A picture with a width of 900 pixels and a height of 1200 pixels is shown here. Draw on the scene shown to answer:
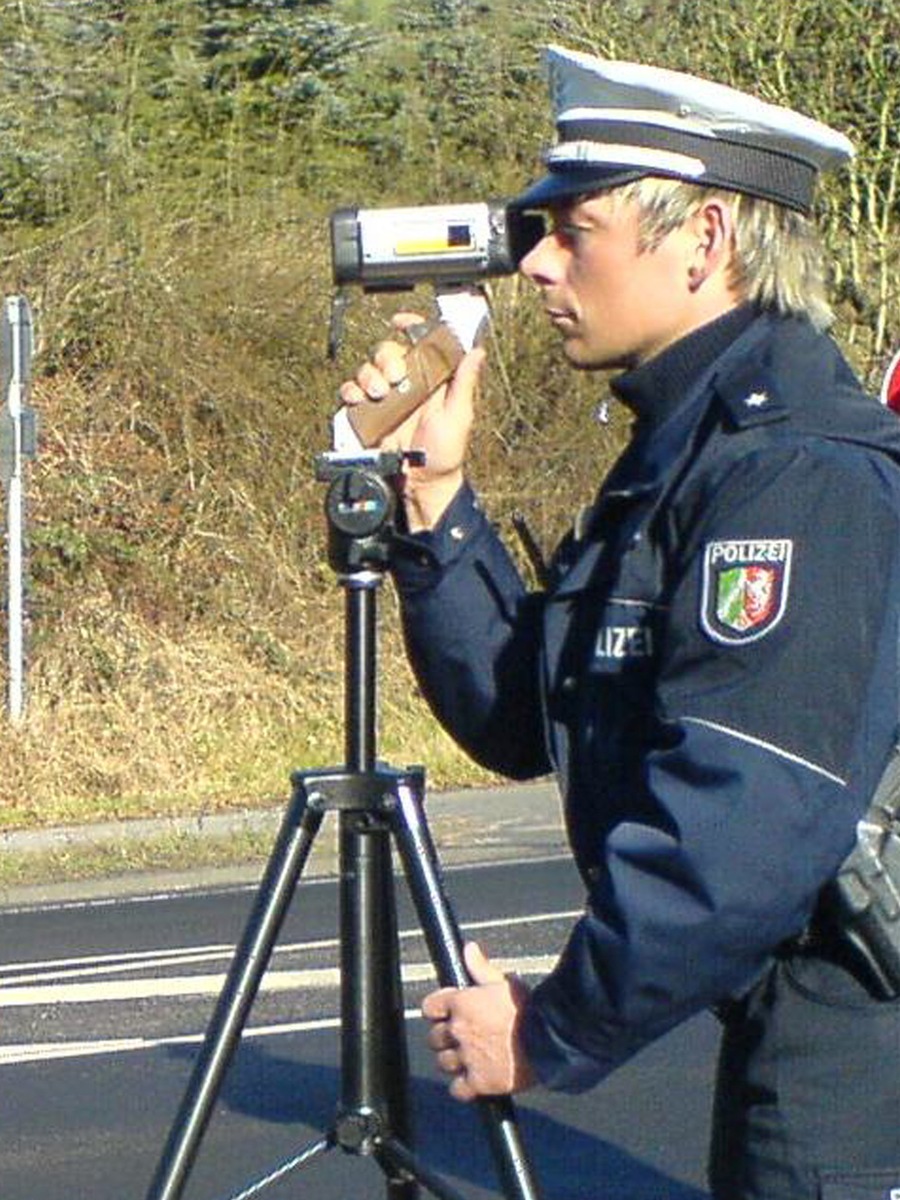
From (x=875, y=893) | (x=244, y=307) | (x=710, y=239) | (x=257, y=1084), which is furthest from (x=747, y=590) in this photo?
(x=244, y=307)

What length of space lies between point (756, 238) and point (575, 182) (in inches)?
7.3

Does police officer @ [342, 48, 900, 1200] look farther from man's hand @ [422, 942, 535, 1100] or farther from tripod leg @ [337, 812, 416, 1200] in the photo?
tripod leg @ [337, 812, 416, 1200]

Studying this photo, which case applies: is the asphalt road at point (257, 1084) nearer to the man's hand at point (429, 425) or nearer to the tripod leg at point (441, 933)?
the tripod leg at point (441, 933)

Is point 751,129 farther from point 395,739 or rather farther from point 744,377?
point 395,739

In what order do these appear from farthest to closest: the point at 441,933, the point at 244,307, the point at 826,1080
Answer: the point at 244,307 → the point at 441,933 → the point at 826,1080

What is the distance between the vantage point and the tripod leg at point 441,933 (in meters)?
2.75

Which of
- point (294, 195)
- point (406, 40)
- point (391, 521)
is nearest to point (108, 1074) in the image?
point (391, 521)

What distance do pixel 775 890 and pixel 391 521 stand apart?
2.80 ft

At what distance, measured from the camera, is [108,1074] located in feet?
23.9

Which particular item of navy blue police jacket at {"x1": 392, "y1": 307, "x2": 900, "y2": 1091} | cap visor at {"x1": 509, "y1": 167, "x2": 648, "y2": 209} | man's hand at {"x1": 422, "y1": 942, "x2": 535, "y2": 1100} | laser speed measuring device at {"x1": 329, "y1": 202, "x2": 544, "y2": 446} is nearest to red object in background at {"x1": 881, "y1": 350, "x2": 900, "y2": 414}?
laser speed measuring device at {"x1": 329, "y1": 202, "x2": 544, "y2": 446}

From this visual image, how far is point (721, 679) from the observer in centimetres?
232

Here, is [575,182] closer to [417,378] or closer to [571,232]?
[571,232]

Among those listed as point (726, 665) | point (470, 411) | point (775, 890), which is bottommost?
point (775, 890)

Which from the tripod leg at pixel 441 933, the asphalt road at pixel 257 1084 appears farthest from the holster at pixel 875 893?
the asphalt road at pixel 257 1084
